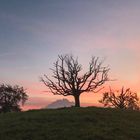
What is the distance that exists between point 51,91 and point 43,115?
25.5 metres

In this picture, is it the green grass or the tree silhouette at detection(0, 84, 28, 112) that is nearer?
the green grass

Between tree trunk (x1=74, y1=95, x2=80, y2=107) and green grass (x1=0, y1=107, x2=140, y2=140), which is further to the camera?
tree trunk (x1=74, y1=95, x2=80, y2=107)

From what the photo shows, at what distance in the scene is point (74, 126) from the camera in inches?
1340

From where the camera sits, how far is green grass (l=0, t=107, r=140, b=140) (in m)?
31.1

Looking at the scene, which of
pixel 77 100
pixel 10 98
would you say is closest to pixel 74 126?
pixel 77 100

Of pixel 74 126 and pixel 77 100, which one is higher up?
pixel 77 100

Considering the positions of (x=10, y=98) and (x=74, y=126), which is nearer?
(x=74, y=126)

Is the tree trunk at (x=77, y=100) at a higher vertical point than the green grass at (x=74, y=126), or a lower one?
higher

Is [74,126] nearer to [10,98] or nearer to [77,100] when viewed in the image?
[77,100]

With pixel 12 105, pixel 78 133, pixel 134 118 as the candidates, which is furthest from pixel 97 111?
pixel 12 105

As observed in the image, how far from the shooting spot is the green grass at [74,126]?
102ft

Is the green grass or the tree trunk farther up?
the tree trunk

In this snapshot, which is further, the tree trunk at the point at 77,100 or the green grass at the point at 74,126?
the tree trunk at the point at 77,100

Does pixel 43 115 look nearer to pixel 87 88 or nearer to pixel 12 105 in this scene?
pixel 87 88
